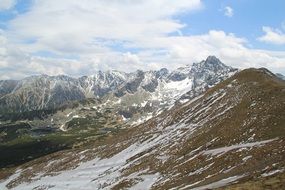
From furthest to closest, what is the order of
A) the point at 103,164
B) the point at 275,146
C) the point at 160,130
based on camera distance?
the point at 160,130 < the point at 103,164 < the point at 275,146

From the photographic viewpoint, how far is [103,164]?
116 m

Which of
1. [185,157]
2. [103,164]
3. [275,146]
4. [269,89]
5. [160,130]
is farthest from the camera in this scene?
[160,130]

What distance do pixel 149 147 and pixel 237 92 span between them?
98.5 ft

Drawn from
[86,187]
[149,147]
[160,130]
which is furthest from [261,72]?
[86,187]

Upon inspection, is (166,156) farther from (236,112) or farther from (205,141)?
(236,112)

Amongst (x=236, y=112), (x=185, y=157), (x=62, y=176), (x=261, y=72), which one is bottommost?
(x=62, y=176)

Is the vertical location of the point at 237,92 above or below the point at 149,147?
above

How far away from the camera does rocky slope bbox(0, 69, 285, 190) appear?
5794 cm

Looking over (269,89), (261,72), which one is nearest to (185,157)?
(269,89)

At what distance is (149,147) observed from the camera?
→ 111500mm

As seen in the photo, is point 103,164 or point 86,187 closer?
point 86,187

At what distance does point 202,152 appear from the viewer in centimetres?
8219

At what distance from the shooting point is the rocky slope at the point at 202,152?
5794 centimetres

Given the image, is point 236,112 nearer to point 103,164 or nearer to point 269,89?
point 269,89
